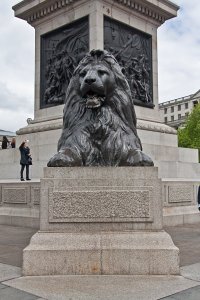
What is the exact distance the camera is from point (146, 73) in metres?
17.0

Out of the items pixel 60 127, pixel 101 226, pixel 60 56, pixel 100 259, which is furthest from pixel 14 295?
pixel 60 56

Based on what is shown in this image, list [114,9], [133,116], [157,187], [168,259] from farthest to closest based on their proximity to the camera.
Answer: [114,9] → [133,116] → [157,187] → [168,259]

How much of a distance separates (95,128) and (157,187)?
51.9 inches

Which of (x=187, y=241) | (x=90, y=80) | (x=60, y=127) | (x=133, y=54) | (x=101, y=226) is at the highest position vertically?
(x=133, y=54)

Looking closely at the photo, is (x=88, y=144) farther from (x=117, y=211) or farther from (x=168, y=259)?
(x=168, y=259)

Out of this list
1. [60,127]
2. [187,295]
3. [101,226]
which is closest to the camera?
[187,295]

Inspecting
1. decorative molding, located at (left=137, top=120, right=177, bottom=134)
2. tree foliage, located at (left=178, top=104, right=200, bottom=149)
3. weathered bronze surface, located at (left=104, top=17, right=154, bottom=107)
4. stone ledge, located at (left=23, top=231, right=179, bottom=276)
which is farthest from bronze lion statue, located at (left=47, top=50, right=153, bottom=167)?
tree foliage, located at (left=178, top=104, right=200, bottom=149)

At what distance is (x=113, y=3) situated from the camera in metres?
16.0

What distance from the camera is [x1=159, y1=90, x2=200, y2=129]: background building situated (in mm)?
99613

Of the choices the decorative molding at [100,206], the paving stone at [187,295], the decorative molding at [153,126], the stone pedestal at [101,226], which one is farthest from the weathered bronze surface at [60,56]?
the paving stone at [187,295]

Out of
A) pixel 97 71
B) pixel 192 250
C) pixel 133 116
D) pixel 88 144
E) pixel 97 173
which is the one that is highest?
pixel 97 71

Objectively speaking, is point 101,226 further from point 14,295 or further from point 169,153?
point 169,153

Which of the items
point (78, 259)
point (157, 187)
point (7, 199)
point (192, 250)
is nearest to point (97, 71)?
point (157, 187)

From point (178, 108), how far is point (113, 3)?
3695 inches
